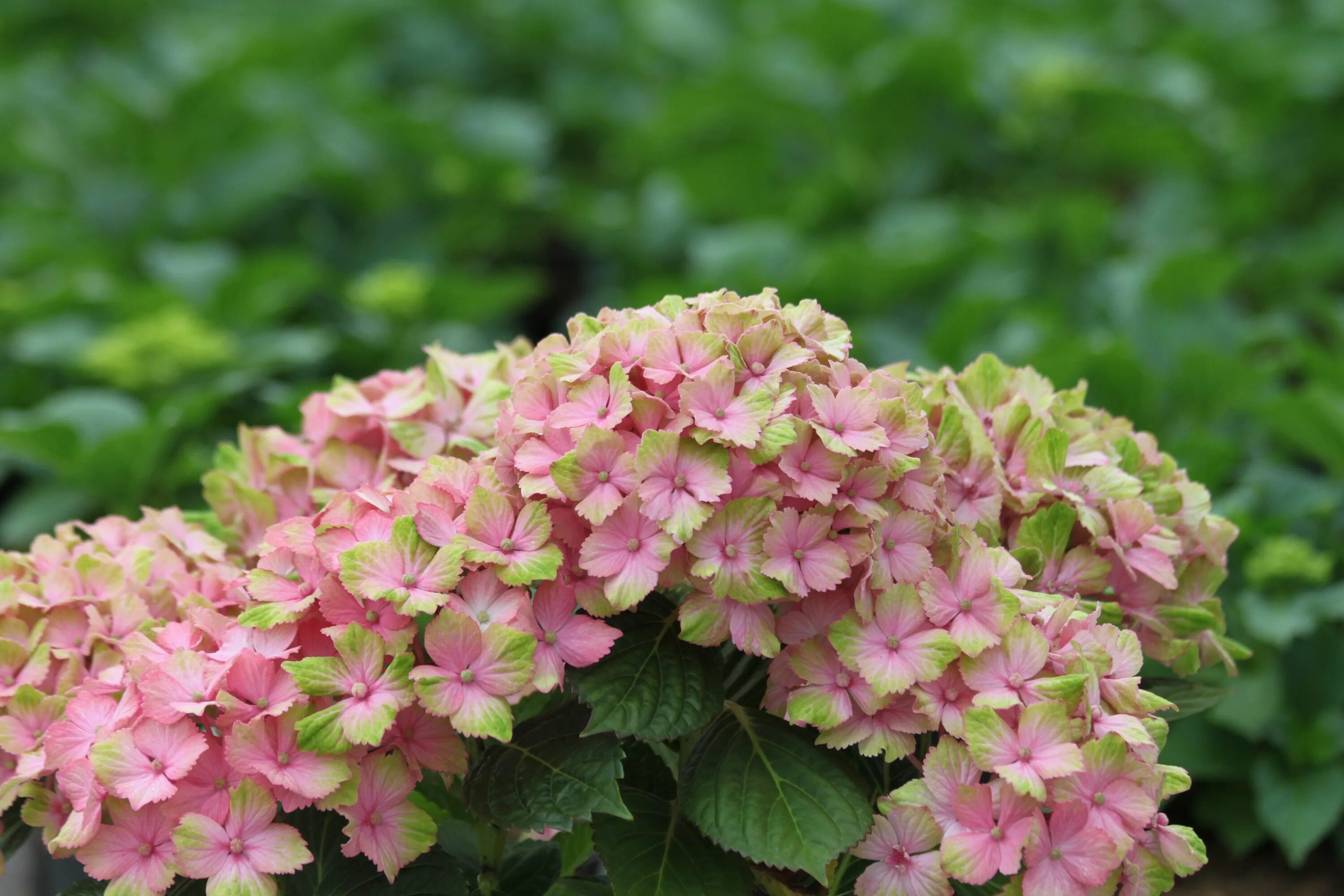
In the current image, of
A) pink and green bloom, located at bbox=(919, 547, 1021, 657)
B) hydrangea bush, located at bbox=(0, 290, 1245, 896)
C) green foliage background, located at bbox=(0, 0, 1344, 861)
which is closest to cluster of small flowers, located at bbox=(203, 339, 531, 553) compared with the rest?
hydrangea bush, located at bbox=(0, 290, 1245, 896)

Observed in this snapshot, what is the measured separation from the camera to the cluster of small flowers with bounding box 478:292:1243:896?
3.14 feet

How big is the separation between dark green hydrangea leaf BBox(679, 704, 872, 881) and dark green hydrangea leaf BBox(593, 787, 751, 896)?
4 centimetres

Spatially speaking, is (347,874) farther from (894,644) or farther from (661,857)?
(894,644)

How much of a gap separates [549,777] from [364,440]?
45cm

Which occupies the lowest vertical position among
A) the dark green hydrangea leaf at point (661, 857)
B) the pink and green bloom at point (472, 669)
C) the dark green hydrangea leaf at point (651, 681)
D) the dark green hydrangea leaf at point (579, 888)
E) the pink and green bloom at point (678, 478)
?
the dark green hydrangea leaf at point (579, 888)

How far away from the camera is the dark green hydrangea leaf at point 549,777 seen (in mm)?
1009

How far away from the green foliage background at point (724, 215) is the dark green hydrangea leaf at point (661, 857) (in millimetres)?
977

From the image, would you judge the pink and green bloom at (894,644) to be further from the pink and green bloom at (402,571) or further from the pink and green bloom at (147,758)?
the pink and green bloom at (147,758)

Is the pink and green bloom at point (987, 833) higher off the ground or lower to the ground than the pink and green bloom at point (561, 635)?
lower

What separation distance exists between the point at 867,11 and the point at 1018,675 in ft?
11.4

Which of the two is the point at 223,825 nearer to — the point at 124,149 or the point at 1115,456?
the point at 1115,456

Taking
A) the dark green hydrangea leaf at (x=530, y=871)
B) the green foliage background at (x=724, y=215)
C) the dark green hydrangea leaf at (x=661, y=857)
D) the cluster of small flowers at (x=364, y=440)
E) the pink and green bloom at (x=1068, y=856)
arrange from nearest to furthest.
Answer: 1. the pink and green bloom at (x=1068, y=856)
2. the dark green hydrangea leaf at (x=661, y=857)
3. the dark green hydrangea leaf at (x=530, y=871)
4. the cluster of small flowers at (x=364, y=440)
5. the green foliage background at (x=724, y=215)

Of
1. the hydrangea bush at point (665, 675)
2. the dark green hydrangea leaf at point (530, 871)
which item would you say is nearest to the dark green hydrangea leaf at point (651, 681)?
the hydrangea bush at point (665, 675)

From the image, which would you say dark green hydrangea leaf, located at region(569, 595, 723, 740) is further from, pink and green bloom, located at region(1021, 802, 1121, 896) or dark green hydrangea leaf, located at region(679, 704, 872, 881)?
pink and green bloom, located at region(1021, 802, 1121, 896)
